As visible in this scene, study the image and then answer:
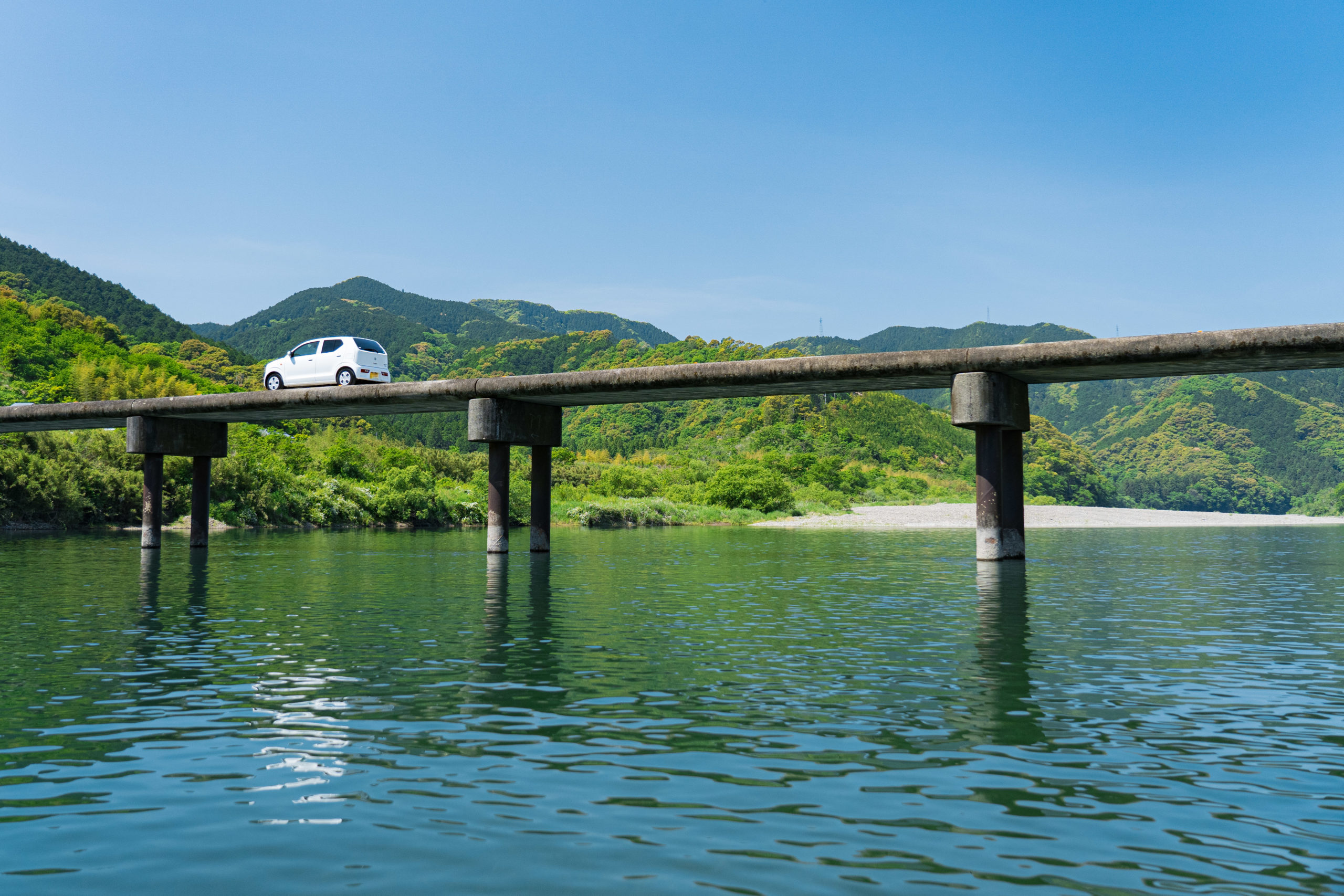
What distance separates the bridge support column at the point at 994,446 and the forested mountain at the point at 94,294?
459 ft

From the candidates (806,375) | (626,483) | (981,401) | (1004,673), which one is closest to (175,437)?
Result: (806,375)

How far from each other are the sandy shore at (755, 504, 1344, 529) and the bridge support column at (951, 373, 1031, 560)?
4279cm

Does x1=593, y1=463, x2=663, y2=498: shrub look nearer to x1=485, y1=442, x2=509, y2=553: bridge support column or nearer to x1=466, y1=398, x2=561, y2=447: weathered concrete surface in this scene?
x1=466, y1=398, x2=561, y2=447: weathered concrete surface

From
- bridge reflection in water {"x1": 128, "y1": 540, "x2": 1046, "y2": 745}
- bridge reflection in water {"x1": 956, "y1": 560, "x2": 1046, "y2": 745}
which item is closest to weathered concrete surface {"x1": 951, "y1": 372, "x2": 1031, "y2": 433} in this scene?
bridge reflection in water {"x1": 128, "y1": 540, "x2": 1046, "y2": 745}

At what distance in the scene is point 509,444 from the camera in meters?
39.8

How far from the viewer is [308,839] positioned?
6.50 metres

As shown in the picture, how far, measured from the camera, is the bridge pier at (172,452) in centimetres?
4588

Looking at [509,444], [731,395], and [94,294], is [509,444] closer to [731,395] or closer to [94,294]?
[731,395]

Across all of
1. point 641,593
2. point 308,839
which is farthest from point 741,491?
point 308,839

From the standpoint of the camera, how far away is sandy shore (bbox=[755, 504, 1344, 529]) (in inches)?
3292

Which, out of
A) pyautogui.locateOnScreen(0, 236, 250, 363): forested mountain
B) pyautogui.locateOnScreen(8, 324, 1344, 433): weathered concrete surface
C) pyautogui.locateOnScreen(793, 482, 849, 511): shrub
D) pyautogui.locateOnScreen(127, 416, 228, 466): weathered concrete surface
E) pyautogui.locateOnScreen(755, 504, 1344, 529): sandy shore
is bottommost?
pyautogui.locateOnScreen(755, 504, 1344, 529): sandy shore

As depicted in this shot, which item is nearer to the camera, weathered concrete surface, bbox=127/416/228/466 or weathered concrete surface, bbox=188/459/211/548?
weathered concrete surface, bbox=127/416/228/466

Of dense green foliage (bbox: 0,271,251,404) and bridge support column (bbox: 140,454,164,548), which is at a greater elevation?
dense green foliage (bbox: 0,271,251,404)

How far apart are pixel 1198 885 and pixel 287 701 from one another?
A: 8679 millimetres
